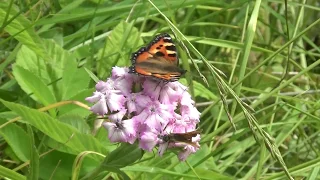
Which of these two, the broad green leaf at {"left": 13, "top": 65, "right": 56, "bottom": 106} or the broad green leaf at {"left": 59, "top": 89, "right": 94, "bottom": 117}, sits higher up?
the broad green leaf at {"left": 13, "top": 65, "right": 56, "bottom": 106}

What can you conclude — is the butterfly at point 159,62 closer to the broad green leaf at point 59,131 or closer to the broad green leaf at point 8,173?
the broad green leaf at point 59,131

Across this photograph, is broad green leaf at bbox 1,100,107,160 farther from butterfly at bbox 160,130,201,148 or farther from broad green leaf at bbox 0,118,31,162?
butterfly at bbox 160,130,201,148

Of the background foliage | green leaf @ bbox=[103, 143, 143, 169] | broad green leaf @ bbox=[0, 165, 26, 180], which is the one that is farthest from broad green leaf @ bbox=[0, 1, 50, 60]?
green leaf @ bbox=[103, 143, 143, 169]

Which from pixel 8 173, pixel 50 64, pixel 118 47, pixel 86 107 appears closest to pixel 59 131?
pixel 8 173

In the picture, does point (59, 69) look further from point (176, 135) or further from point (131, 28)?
point (176, 135)

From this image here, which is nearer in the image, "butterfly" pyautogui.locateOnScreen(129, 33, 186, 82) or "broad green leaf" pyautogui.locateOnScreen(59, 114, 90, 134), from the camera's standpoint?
"butterfly" pyautogui.locateOnScreen(129, 33, 186, 82)

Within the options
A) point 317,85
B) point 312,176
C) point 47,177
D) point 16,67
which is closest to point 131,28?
point 16,67
